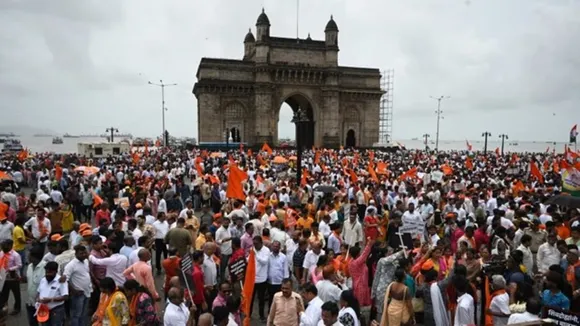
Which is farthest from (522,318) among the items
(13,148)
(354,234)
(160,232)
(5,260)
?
(13,148)

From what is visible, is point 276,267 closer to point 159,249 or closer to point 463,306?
point 463,306

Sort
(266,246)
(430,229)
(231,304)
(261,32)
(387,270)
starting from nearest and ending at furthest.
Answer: (231,304), (387,270), (266,246), (430,229), (261,32)

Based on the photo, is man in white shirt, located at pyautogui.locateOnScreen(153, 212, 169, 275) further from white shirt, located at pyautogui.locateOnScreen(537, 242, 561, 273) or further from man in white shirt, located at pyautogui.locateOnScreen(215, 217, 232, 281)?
white shirt, located at pyautogui.locateOnScreen(537, 242, 561, 273)

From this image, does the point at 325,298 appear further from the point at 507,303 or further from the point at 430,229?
the point at 430,229

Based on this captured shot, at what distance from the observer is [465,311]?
526 centimetres

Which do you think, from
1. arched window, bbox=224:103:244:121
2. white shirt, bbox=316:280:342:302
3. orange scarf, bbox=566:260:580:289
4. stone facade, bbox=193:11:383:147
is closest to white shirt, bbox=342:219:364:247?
white shirt, bbox=316:280:342:302

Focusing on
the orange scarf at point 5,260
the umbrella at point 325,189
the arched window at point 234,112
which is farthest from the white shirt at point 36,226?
the arched window at point 234,112

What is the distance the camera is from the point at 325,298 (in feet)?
18.7

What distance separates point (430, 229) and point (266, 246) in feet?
11.0

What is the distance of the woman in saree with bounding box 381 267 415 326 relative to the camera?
529 centimetres

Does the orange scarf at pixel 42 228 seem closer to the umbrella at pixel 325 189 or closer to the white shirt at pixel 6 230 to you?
the white shirt at pixel 6 230

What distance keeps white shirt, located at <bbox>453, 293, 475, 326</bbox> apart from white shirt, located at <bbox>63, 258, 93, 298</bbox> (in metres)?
5.07

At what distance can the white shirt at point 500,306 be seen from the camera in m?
5.43

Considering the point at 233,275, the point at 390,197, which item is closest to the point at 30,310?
the point at 233,275
